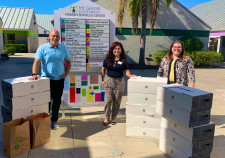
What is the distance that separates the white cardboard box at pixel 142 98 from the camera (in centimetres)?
364

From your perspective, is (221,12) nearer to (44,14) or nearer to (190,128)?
(190,128)

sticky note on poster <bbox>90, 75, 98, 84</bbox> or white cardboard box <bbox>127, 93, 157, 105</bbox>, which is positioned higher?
sticky note on poster <bbox>90, 75, 98, 84</bbox>

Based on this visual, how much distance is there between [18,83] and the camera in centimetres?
314

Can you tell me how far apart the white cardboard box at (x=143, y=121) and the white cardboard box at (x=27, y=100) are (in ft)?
5.15

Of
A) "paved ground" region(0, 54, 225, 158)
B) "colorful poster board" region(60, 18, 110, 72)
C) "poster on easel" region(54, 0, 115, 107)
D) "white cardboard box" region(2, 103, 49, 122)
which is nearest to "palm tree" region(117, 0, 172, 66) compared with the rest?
"poster on easel" region(54, 0, 115, 107)

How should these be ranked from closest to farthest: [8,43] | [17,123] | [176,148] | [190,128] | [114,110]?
[190,128] < [176,148] < [17,123] < [114,110] < [8,43]

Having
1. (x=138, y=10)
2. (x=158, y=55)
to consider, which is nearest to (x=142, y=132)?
(x=138, y=10)

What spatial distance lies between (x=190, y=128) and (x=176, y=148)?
0.48 metres

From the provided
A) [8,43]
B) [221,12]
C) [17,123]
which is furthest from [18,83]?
[8,43]

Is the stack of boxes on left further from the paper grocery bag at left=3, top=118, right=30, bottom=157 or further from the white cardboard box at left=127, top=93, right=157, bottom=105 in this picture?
the white cardboard box at left=127, top=93, right=157, bottom=105

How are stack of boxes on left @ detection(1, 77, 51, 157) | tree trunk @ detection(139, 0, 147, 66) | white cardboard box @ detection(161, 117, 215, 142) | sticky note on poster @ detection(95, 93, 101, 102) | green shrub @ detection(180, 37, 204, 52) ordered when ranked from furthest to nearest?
1. green shrub @ detection(180, 37, 204, 52)
2. tree trunk @ detection(139, 0, 147, 66)
3. sticky note on poster @ detection(95, 93, 101, 102)
4. stack of boxes on left @ detection(1, 77, 51, 157)
5. white cardboard box @ detection(161, 117, 215, 142)

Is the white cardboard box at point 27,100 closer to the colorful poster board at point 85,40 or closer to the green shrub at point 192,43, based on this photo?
the colorful poster board at point 85,40

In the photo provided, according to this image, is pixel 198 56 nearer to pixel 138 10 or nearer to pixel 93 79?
pixel 138 10

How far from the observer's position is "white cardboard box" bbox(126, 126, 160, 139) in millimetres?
3725
